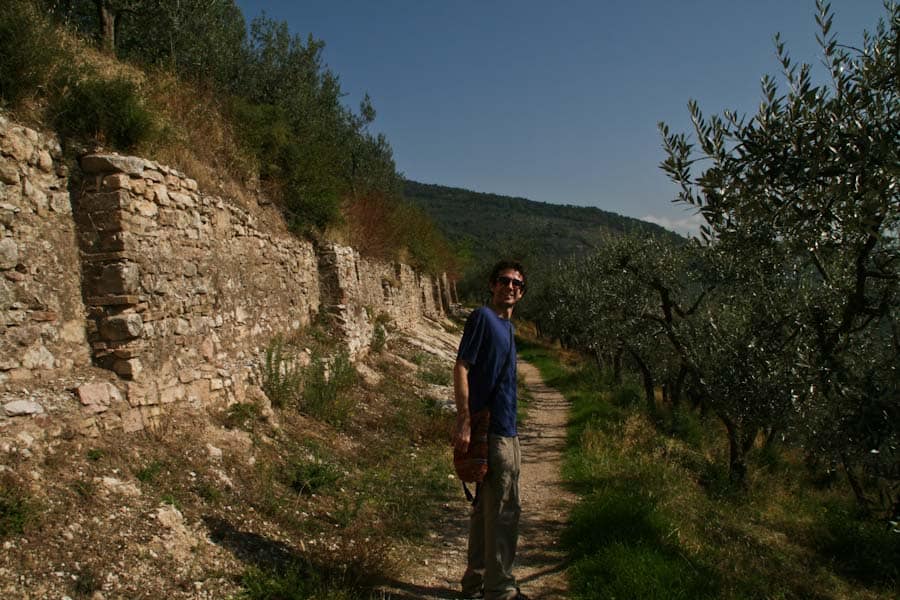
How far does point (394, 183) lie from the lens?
25391mm

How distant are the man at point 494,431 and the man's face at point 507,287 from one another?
31mm

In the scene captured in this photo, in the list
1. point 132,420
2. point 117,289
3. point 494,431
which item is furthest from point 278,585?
point 117,289

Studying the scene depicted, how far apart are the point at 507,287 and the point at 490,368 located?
63cm

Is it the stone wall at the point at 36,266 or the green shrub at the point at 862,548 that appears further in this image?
the green shrub at the point at 862,548

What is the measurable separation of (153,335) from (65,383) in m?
0.96

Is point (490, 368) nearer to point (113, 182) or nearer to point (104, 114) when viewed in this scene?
point (113, 182)

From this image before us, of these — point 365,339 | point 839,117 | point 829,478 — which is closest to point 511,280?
point 839,117

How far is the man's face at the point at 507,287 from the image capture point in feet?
13.3

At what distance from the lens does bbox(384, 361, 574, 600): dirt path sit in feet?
14.2

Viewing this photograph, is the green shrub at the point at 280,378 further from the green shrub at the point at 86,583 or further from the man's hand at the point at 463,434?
the man's hand at the point at 463,434

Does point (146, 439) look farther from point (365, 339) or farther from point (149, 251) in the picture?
point (365, 339)

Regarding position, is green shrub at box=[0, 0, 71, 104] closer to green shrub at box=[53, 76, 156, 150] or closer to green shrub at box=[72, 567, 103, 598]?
green shrub at box=[53, 76, 156, 150]

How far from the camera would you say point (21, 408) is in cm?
399

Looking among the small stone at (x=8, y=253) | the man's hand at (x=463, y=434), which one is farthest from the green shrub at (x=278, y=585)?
the small stone at (x=8, y=253)
